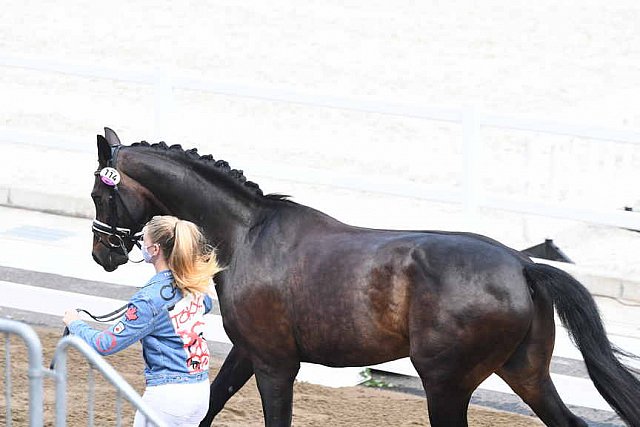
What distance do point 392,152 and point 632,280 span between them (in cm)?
503

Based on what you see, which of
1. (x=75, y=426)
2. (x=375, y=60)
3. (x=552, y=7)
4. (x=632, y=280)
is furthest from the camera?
(x=552, y=7)

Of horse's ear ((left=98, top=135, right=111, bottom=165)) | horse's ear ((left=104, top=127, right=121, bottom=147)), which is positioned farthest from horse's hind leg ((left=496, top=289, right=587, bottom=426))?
horse's ear ((left=104, top=127, right=121, bottom=147))

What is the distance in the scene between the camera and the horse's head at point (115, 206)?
688 centimetres

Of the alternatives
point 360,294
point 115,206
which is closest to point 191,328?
point 360,294

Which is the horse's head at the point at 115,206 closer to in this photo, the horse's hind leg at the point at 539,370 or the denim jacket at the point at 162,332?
the denim jacket at the point at 162,332

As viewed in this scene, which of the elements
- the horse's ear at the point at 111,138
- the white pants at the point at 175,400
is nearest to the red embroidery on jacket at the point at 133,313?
the white pants at the point at 175,400

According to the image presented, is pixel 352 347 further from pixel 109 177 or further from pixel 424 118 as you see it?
pixel 424 118

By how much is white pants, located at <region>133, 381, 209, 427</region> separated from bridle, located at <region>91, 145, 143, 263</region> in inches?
43.4

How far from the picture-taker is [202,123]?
15.5 m

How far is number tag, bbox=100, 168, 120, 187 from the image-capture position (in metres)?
6.82

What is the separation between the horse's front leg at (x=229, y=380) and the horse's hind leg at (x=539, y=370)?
1.32 metres

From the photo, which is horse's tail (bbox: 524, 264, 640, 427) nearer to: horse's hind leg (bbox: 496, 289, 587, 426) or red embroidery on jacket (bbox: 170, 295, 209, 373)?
horse's hind leg (bbox: 496, 289, 587, 426)

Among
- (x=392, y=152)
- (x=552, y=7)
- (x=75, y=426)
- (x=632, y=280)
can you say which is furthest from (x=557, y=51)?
(x=75, y=426)

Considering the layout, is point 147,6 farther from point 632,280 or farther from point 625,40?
point 632,280
